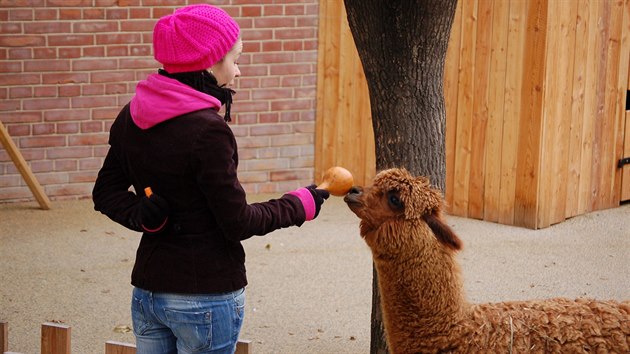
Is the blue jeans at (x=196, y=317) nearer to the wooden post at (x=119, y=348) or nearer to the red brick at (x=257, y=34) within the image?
the wooden post at (x=119, y=348)

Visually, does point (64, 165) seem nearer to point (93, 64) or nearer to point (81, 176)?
point (81, 176)

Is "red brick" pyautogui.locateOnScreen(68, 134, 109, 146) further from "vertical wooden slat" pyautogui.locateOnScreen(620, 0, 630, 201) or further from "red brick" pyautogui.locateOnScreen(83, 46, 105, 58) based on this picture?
"vertical wooden slat" pyautogui.locateOnScreen(620, 0, 630, 201)

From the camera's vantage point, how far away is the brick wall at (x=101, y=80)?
874 cm

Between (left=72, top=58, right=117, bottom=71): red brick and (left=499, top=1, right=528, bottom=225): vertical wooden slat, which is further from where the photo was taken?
Answer: (left=72, top=58, right=117, bottom=71): red brick

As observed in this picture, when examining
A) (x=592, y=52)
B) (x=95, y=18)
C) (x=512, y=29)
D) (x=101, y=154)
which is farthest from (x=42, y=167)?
(x=592, y=52)

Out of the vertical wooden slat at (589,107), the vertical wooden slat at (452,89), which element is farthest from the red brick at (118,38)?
the vertical wooden slat at (589,107)

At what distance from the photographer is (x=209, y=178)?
3.33m

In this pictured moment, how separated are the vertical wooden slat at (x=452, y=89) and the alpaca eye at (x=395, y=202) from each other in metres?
5.26

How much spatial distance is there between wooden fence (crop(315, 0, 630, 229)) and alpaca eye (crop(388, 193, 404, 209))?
4914 millimetres

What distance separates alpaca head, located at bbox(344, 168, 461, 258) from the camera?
11.8ft

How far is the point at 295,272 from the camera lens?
Result: 7.41m

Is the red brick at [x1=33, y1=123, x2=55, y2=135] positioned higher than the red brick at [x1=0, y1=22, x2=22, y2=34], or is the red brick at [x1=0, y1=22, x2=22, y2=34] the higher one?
the red brick at [x1=0, y1=22, x2=22, y2=34]

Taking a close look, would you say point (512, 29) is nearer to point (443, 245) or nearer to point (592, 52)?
point (592, 52)

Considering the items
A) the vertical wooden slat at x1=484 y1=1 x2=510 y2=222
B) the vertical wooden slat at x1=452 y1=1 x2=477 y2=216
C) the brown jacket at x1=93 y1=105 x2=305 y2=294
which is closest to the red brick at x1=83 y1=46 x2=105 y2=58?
the vertical wooden slat at x1=452 y1=1 x2=477 y2=216
